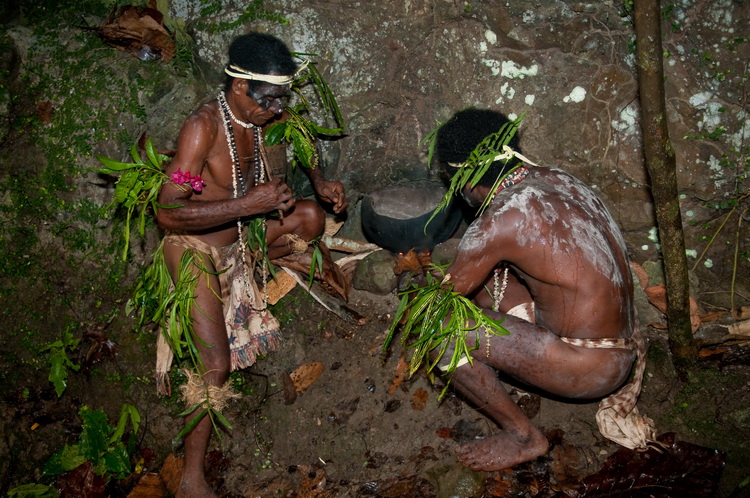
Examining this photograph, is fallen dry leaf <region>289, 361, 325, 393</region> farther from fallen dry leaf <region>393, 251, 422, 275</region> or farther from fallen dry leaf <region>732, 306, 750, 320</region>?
fallen dry leaf <region>732, 306, 750, 320</region>

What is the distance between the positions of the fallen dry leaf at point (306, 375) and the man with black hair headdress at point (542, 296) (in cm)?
109

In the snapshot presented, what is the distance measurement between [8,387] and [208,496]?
1694 millimetres

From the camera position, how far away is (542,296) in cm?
307

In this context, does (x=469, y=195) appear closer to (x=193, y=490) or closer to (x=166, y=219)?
(x=166, y=219)

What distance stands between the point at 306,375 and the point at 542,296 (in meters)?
1.63

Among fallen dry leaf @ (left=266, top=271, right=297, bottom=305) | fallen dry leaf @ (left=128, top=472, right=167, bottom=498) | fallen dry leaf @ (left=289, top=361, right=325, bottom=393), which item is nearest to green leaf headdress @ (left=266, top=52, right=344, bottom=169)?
fallen dry leaf @ (left=266, top=271, right=297, bottom=305)

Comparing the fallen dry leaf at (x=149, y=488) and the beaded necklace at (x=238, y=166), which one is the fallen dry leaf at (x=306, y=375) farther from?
the fallen dry leaf at (x=149, y=488)

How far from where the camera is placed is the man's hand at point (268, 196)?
3.28m

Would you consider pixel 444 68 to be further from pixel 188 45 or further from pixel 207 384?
pixel 207 384

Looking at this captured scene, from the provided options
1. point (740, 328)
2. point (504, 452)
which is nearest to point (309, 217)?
point (504, 452)

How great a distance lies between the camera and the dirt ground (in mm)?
3121

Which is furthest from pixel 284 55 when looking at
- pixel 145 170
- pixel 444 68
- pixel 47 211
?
pixel 47 211

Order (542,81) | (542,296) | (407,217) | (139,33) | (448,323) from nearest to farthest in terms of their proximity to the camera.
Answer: (448,323) → (542,296) → (542,81) → (139,33) → (407,217)

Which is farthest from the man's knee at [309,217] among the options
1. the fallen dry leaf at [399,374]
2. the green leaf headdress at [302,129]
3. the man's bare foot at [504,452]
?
the man's bare foot at [504,452]
